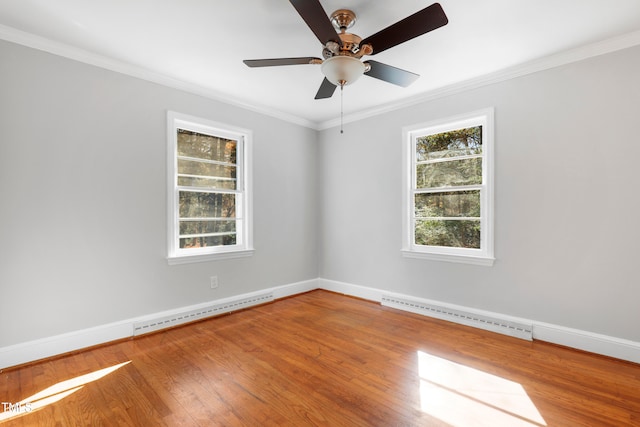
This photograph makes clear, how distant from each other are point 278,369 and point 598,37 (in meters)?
3.69

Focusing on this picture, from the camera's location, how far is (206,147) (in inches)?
142

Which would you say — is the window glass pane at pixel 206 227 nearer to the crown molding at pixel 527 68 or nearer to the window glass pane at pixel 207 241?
the window glass pane at pixel 207 241

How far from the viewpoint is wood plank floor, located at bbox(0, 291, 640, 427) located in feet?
5.91

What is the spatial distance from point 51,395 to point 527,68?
4657mm

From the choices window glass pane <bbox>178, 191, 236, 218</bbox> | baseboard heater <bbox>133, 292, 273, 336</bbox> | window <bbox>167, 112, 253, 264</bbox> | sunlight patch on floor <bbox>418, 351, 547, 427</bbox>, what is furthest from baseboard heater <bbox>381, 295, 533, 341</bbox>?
window glass pane <bbox>178, 191, 236, 218</bbox>

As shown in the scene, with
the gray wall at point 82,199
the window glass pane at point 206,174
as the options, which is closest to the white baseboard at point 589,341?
the gray wall at point 82,199

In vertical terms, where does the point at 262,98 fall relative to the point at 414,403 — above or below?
above

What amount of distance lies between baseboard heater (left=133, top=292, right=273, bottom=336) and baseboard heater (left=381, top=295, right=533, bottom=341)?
1.67 m

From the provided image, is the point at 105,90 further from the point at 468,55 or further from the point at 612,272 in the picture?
the point at 612,272

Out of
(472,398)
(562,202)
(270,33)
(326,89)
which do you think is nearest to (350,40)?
(326,89)

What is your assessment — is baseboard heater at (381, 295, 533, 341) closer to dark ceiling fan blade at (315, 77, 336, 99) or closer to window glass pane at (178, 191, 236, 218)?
window glass pane at (178, 191, 236, 218)

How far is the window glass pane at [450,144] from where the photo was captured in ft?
11.0

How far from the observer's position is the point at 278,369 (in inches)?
92.7

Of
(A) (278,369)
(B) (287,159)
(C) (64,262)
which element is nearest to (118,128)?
(C) (64,262)
